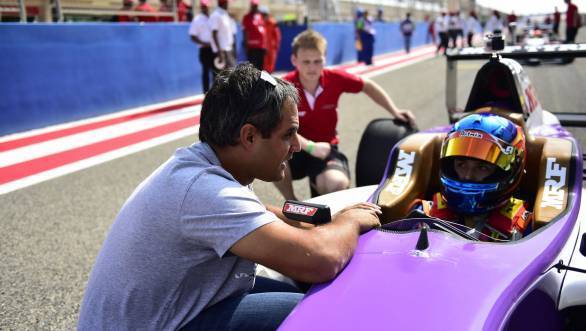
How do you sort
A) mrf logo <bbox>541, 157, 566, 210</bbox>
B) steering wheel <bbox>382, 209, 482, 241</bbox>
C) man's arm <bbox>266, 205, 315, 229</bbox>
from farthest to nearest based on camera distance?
mrf logo <bbox>541, 157, 566, 210</bbox> → man's arm <bbox>266, 205, 315, 229</bbox> → steering wheel <bbox>382, 209, 482, 241</bbox>

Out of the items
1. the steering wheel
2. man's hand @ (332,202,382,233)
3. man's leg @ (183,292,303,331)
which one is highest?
man's hand @ (332,202,382,233)

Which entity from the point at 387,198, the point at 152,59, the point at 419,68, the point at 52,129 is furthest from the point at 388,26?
the point at 387,198

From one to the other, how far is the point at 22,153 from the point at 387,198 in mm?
5204

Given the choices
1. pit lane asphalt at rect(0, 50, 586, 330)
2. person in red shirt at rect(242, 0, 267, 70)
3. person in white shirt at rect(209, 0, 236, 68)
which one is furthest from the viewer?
person in red shirt at rect(242, 0, 267, 70)

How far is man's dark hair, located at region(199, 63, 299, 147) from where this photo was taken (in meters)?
1.93

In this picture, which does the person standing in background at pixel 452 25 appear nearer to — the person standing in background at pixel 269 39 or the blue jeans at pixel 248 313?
the person standing in background at pixel 269 39

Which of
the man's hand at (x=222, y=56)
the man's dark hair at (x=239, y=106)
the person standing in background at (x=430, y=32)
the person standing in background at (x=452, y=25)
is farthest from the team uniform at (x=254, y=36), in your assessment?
the person standing in background at (x=430, y=32)

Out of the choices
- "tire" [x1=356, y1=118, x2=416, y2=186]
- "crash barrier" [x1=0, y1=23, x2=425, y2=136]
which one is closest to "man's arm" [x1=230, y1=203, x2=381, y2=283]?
"tire" [x1=356, y1=118, x2=416, y2=186]

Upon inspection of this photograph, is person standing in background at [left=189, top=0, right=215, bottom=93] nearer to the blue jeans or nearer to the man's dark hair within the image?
the man's dark hair

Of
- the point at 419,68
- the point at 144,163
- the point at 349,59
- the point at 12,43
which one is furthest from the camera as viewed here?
the point at 349,59

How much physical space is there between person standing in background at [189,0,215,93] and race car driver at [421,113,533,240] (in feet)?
28.1

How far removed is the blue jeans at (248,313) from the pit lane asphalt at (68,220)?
4.71 ft

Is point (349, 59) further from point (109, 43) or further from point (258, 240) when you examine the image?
point (258, 240)

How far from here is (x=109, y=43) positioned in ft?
31.0
